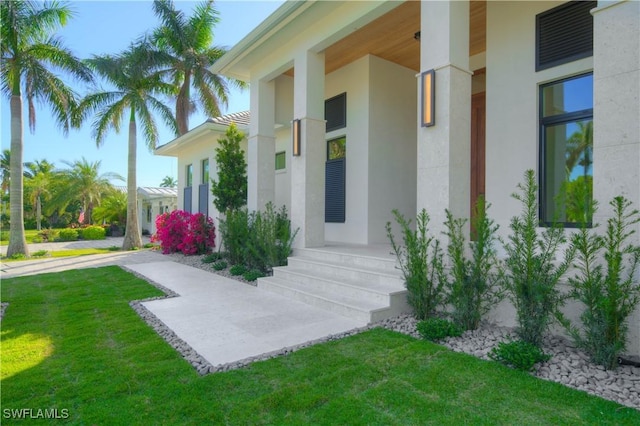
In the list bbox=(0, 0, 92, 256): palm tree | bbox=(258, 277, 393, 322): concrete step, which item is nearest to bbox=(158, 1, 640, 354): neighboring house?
bbox=(258, 277, 393, 322): concrete step

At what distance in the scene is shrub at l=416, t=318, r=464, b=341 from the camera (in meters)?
4.14

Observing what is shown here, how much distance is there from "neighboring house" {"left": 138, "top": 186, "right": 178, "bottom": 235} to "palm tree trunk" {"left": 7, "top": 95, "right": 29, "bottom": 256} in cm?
949

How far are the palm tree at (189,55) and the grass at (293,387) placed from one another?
14884 mm

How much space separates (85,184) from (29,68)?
1826 centimetres

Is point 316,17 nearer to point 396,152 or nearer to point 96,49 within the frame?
point 396,152

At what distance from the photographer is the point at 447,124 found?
5.00 meters

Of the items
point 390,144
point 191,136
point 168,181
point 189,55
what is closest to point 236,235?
point 390,144

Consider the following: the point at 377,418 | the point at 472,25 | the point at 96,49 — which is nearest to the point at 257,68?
the point at 472,25

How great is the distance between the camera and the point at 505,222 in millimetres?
6090

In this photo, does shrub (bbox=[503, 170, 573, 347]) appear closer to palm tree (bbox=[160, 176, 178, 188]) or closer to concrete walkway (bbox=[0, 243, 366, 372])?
concrete walkway (bbox=[0, 243, 366, 372])

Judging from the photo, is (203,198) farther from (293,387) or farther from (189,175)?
(293,387)

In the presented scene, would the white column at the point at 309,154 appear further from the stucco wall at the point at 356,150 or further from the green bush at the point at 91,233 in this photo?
the green bush at the point at 91,233

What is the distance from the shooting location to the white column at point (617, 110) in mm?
3453

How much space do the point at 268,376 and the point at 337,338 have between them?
118cm
